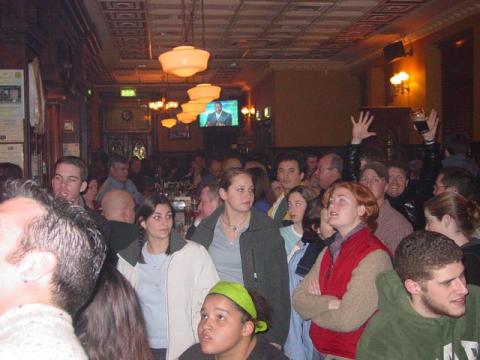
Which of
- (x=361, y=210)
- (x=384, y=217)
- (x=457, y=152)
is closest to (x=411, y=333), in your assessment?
(x=361, y=210)

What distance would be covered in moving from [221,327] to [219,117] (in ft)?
60.0

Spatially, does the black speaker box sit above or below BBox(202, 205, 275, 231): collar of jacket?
above

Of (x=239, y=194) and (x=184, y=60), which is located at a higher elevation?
(x=184, y=60)

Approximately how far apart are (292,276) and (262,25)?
815cm

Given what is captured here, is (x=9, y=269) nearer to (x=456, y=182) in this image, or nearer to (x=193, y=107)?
(x=456, y=182)

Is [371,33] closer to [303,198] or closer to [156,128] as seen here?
[303,198]

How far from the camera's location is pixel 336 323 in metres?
2.64

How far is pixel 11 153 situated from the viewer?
19.3 ft

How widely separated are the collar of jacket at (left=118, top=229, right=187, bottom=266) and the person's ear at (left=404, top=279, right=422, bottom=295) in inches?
61.5

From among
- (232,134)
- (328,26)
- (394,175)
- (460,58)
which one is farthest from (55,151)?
(232,134)

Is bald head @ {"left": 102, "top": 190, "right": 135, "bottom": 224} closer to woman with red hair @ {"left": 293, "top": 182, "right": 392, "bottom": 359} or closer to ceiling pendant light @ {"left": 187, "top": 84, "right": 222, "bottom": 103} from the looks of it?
woman with red hair @ {"left": 293, "top": 182, "right": 392, "bottom": 359}

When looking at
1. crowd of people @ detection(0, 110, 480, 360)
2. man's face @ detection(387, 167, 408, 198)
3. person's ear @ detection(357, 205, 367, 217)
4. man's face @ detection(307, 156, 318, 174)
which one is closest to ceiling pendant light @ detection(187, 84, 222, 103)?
man's face @ detection(307, 156, 318, 174)

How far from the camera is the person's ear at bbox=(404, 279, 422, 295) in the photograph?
7.04 ft

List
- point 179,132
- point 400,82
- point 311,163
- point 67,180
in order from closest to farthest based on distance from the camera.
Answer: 1. point 67,180
2. point 311,163
3. point 400,82
4. point 179,132
